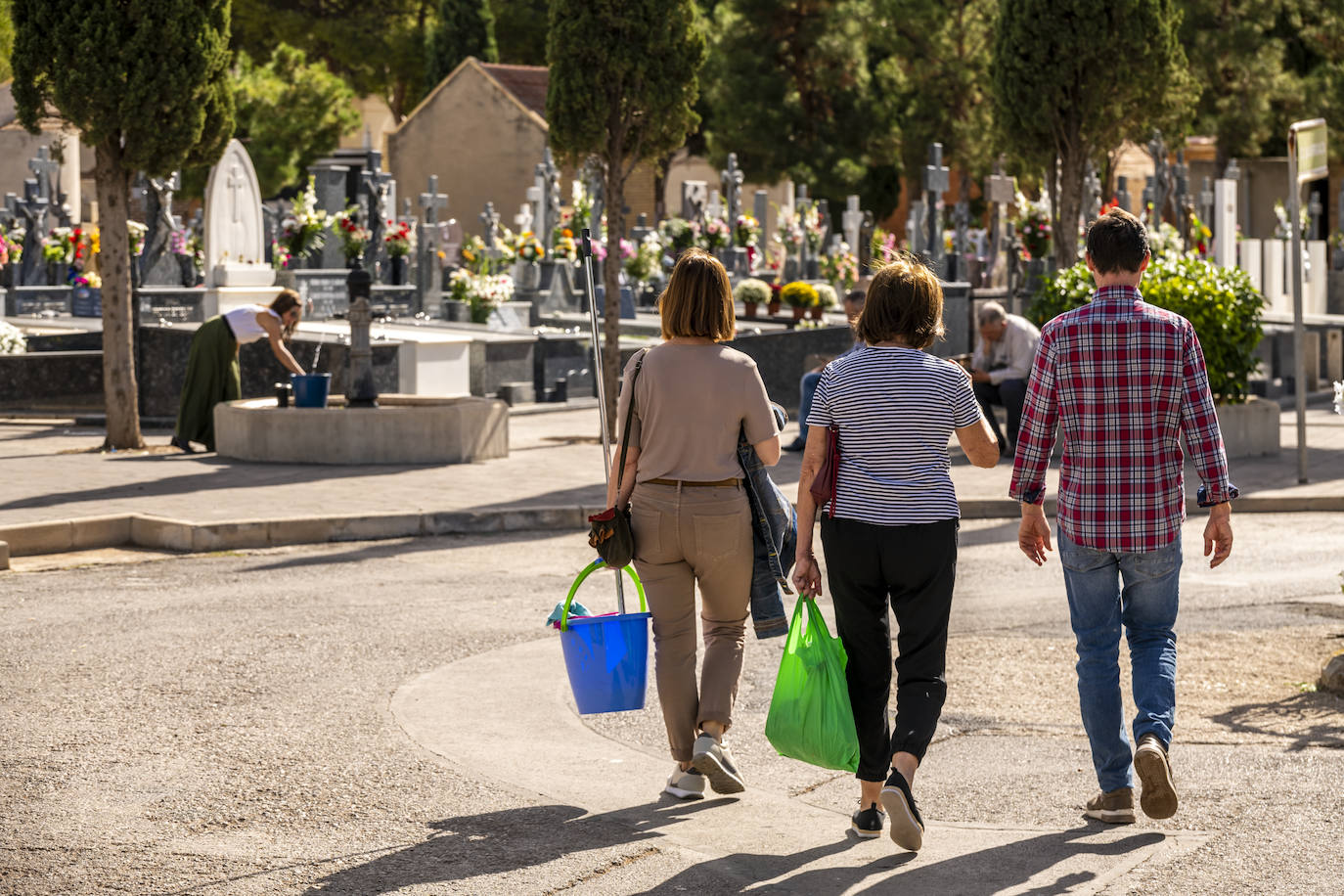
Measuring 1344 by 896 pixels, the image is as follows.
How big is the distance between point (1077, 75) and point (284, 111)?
41.2 m

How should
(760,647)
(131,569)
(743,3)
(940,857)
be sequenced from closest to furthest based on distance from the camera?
(940,857)
(760,647)
(131,569)
(743,3)

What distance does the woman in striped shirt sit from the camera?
194 inches

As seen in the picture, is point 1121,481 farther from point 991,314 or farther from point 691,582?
point 991,314

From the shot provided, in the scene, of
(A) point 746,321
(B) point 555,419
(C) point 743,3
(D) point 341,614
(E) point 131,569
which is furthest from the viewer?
(C) point 743,3

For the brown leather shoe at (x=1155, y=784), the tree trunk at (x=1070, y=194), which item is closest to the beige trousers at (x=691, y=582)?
the brown leather shoe at (x=1155, y=784)

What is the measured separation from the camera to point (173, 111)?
46.7ft

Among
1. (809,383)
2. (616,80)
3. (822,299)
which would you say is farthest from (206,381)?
(822,299)

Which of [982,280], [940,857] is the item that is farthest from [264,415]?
[982,280]

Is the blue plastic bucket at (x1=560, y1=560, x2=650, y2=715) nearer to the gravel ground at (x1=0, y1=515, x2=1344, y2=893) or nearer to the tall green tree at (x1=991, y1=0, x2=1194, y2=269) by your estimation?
the gravel ground at (x1=0, y1=515, x2=1344, y2=893)

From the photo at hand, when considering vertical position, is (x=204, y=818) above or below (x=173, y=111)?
below

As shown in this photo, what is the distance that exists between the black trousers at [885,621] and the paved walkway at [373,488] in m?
6.52

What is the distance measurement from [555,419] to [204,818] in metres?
13.5

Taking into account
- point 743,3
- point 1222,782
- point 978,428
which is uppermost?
point 743,3

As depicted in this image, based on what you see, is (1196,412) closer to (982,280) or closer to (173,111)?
(173,111)
